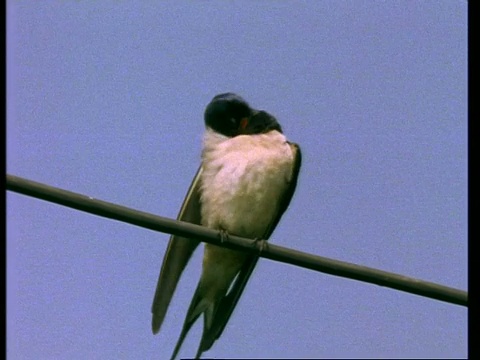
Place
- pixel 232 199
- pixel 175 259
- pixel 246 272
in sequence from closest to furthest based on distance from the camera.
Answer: pixel 175 259 < pixel 232 199 < pixel 246 272

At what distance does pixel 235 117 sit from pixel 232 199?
460mm

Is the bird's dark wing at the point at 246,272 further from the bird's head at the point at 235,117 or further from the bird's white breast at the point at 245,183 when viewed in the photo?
the bird's head at the point at 235,117

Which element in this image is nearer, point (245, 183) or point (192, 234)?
point (192, 234)

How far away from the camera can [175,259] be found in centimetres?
295

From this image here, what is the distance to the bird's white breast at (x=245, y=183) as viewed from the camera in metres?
3.17

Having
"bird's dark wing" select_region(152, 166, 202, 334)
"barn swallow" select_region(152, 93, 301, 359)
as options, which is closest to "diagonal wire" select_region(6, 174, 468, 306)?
"bird's dark wing" select_region(152, 166, 202, 334)

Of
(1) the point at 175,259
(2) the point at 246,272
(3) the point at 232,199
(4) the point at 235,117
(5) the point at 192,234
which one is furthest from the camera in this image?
(4) the point at 235,117

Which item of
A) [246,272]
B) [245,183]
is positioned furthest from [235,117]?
[246,272]

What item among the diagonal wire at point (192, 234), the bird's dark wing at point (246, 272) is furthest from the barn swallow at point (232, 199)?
the diagonal wire at point (192, 234)

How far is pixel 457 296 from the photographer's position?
6.00ft

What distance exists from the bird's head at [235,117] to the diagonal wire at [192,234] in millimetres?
1449

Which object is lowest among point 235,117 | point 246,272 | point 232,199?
point 246,272

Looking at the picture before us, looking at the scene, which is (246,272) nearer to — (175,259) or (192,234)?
(175,259)

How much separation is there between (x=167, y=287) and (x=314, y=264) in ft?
3.25
